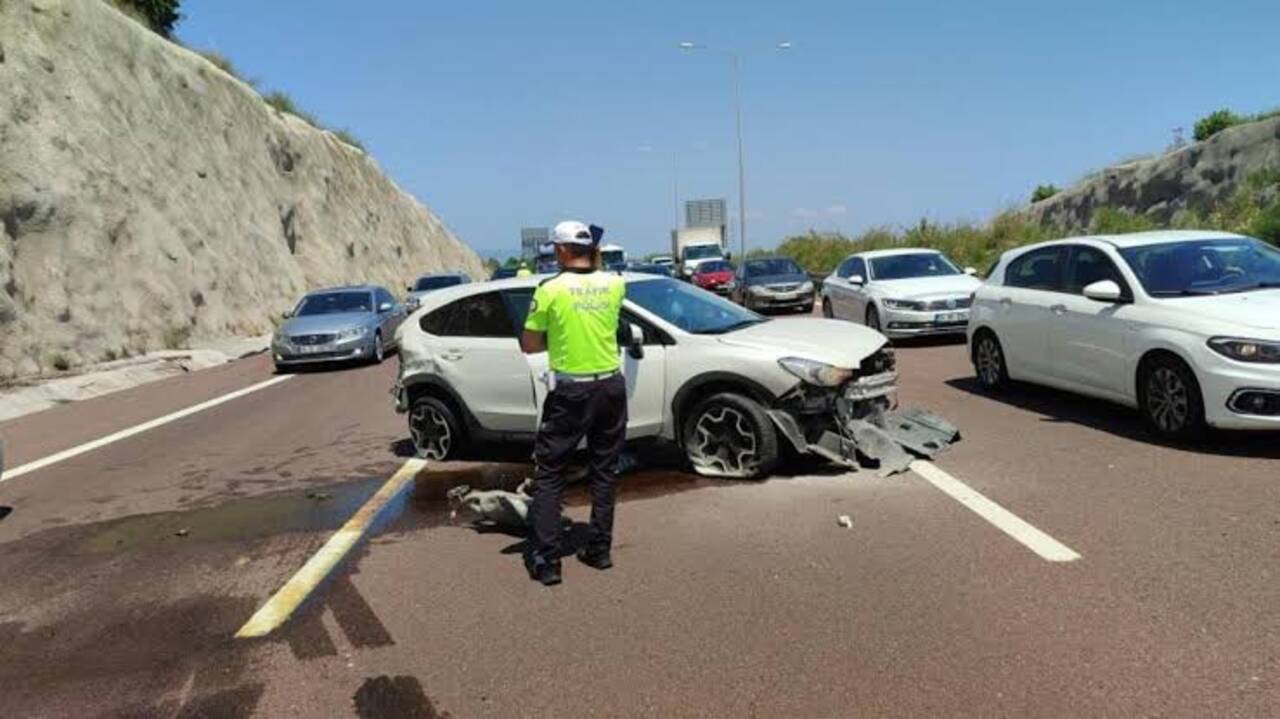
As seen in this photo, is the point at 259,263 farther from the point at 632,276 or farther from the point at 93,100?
the point at 632,276

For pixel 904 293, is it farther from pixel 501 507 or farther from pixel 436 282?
pixel 436 282

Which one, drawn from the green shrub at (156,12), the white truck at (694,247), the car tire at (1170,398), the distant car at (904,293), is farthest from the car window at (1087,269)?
the green shrub at (156,12)

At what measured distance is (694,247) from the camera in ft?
155

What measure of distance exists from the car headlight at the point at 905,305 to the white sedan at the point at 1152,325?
191 inches

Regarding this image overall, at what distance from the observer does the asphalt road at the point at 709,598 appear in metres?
4.00

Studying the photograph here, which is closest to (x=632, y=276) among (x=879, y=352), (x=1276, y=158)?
(x=879, y=352)

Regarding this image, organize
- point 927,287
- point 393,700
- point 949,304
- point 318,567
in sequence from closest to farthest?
point 393,700
point 318,567
point 949,304
point 927,287

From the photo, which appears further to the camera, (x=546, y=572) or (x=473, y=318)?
(x=473, y=318)

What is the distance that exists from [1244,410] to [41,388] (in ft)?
54.2

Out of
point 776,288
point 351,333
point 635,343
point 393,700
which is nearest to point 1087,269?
point 635,343

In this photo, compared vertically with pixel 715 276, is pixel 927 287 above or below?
above

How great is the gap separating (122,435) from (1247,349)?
445 inches

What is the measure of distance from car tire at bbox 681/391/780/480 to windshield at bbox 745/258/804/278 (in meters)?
18.3

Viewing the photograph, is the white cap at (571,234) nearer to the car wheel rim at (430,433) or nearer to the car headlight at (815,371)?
the car headlight at (815,371)
